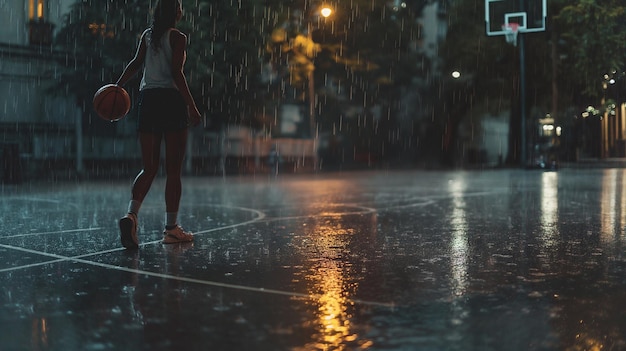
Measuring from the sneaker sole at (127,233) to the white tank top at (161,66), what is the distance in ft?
3.76

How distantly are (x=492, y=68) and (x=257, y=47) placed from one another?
1483cm

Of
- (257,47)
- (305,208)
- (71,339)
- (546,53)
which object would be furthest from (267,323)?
(546,53)

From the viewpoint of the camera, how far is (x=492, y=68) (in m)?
37.1

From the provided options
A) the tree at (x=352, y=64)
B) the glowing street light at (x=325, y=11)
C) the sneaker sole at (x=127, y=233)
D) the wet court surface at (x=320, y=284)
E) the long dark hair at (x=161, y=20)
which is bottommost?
the wet court surface at (x=320, y=284)

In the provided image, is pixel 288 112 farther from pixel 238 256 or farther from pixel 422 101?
pixel 238 256

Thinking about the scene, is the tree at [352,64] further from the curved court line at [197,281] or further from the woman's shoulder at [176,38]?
the curved court line at [197,281]

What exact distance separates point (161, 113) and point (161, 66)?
1.35ft

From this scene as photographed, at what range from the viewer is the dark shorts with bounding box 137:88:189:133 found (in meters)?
6.55

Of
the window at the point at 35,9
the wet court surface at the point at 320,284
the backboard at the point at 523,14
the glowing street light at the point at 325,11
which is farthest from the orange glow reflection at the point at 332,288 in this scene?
the window at the point at 35,9

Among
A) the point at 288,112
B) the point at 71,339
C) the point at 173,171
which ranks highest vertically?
Answer: the point at 288,112

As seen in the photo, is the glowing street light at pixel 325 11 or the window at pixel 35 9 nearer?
the window at pixel 35 9

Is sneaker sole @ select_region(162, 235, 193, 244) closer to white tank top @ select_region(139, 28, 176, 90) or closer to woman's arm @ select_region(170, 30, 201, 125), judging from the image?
woman's arm @ select_region(170, 30, 201, 125)

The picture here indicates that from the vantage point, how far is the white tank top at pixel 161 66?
6.64m

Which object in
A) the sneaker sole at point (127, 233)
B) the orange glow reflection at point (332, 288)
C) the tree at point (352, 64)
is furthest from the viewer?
the tree at point (352, 64)
